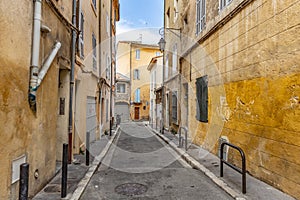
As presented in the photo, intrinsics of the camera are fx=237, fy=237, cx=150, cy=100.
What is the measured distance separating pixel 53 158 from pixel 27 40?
2875 millimetres

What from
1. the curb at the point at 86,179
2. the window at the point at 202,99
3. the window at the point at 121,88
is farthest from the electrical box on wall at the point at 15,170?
the window at the point at 121,88

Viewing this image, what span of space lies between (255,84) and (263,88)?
0.34m

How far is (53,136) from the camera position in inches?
217

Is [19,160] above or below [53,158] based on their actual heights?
above

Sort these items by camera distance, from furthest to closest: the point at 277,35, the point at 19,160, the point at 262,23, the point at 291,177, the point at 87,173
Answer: the point at 87,173, the point at 262,23, the point at 277,35, the point at 291,177, the point at 19,160

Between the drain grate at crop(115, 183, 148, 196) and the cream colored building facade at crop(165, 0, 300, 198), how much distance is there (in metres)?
2.72

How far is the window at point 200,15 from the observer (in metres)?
9.84

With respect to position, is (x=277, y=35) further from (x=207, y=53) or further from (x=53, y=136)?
(x=53, y=136)

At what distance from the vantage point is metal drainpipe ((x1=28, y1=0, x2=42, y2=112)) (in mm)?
3951

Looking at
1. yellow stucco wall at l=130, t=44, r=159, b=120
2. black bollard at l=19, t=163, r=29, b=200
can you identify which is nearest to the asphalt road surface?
black bollard at l=19, t=163, r=29, b=200

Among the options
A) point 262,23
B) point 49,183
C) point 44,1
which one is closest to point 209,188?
point 49,183

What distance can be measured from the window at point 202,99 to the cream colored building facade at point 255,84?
40 millimetres

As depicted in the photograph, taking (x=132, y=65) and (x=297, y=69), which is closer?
(x=297, y=69)

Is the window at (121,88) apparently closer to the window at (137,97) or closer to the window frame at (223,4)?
the window at (137,97)
